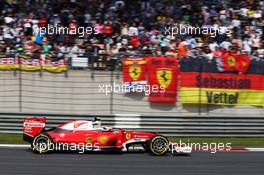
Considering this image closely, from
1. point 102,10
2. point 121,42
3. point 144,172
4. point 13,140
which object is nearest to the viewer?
point 144,172

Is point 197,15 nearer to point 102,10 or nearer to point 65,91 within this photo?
point 102,10

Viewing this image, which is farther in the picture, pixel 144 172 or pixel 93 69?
pixel 93 69

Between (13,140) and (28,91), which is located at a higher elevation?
(28,91)

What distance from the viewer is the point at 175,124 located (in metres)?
16.2

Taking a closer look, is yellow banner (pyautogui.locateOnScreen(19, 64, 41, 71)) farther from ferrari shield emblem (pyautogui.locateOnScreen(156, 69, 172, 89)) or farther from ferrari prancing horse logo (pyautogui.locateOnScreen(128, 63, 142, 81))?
ferrari shield emblem (pyautogui.locateOnScreen(156, 69, 172, 89))

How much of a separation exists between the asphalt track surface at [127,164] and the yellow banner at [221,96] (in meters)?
3.47

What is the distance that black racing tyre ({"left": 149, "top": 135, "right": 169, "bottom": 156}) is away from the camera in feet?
43.2

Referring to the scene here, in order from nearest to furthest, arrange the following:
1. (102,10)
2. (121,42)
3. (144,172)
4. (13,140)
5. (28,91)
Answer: (144,172) → (13,140) → (28,91) → (121,42) → (102,10)

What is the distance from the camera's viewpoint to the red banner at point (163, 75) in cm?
1688

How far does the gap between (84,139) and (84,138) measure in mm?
23

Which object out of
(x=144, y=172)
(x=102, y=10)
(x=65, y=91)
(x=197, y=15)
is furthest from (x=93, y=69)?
(x=144, y=172)

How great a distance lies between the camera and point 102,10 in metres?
20.0

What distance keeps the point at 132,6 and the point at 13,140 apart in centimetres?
741

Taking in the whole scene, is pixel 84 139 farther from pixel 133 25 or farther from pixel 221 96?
pixel 133 25
